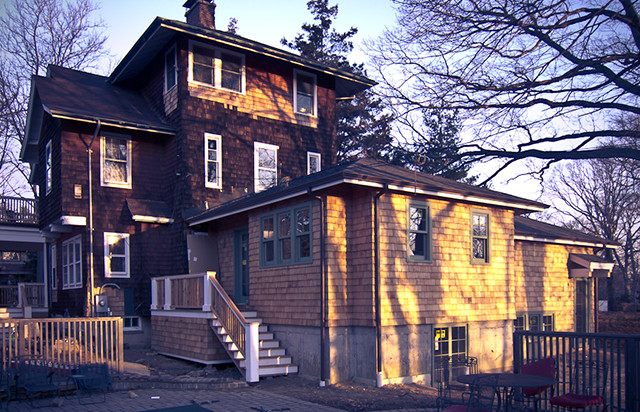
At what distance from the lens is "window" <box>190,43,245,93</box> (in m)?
18.1

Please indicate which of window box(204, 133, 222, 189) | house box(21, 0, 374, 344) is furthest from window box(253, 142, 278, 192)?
window box(204, 133, 222, 189)

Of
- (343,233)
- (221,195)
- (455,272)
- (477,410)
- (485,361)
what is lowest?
(485,361)

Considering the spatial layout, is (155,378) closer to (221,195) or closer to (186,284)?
(186,284)

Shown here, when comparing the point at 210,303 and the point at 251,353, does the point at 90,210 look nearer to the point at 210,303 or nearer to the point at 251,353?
the point at 210,303

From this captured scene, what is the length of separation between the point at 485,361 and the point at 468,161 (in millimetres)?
5066

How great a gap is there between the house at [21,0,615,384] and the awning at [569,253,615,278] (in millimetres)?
71

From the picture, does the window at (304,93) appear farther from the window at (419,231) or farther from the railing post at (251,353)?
the railing post at (251,353)

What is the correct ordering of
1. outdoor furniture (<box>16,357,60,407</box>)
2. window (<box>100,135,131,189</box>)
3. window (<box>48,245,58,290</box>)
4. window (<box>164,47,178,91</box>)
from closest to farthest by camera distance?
outdoor furniture (<box>16,357,60,407</box>), window (<box>100,135,131,189</box>), window (<box>164,47,178,91</box>), window (<box>48,245,58,290</box>)

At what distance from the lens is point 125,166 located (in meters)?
17.9

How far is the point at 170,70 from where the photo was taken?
18594 mm

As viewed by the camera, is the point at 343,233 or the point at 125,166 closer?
the point at 343,233

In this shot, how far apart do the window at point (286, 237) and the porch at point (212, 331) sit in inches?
58.7

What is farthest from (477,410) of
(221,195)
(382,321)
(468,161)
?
(221,195)

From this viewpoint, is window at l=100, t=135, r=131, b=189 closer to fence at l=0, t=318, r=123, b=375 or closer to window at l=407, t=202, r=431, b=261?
fence at l=0, t=318, r=123, b=375
